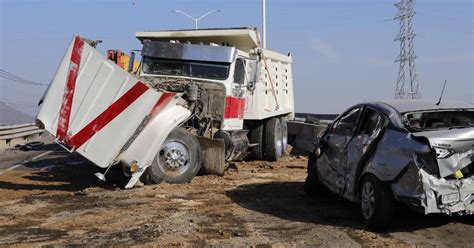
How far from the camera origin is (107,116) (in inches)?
372

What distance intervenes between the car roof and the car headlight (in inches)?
33.7

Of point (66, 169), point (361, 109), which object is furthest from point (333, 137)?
point (66, 169)

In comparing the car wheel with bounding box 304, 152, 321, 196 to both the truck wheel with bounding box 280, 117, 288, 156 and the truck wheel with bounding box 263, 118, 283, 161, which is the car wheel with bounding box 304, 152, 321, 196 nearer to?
the truck wheel with bounding box 263, 118, 283, 161

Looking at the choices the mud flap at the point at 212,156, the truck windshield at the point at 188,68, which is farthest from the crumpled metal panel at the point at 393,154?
the truck windshield at the point at 188,68

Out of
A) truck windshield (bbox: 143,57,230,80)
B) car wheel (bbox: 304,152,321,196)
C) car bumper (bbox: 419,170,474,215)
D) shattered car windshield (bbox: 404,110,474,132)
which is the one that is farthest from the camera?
truck windshield (bbox: 143,57,230,80)

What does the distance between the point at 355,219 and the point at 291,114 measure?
12369mm

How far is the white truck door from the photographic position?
368 inches

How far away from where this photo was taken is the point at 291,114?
19.7 metres

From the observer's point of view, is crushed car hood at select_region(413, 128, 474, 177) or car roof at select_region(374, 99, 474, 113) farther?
car roof at select_region(374, 99, 474, 113)

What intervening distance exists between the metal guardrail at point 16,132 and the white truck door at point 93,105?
10988mm

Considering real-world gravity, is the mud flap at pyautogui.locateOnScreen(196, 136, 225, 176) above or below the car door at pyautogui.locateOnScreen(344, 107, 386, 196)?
below

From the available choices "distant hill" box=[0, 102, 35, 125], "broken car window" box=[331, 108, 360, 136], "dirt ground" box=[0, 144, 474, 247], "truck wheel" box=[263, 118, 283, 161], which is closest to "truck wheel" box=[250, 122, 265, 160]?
"truck wheel" box=[263, 118, 283, 161]

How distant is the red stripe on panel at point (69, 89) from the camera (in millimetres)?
9320

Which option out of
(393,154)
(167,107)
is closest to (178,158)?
(167,107)
